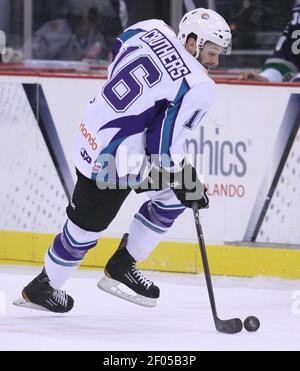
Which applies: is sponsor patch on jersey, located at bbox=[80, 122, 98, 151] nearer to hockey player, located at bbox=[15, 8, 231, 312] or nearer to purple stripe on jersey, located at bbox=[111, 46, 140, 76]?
hockey player, located at bbox=[15, 8, 231, 312]

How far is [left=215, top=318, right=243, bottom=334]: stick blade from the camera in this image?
5016mm

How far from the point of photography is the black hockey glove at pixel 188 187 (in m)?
5.02

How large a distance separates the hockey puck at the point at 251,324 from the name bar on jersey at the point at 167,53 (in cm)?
90

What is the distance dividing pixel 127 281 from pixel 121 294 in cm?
5

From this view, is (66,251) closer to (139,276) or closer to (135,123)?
(139,276)

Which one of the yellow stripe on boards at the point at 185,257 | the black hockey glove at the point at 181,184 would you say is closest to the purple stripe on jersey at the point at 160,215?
the black hockey glove at the point at 181,184

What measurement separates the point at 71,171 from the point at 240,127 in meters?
0.87

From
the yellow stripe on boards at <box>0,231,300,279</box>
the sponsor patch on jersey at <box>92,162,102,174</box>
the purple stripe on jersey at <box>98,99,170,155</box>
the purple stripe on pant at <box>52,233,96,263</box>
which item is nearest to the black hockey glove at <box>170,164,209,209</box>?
the purple stripe on jersey at <box>98,99,170,155</box>

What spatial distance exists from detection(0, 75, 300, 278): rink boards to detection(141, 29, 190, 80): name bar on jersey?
1.47 meters

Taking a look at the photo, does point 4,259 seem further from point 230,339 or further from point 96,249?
point 230,339

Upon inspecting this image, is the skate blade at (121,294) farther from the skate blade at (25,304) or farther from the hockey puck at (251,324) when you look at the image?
the hockey puck at (251,324)

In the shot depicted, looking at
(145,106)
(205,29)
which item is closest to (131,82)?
(145,106)

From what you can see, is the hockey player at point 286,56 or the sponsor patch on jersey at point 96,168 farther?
the hockey player at point 286,56

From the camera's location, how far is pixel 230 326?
502cm
